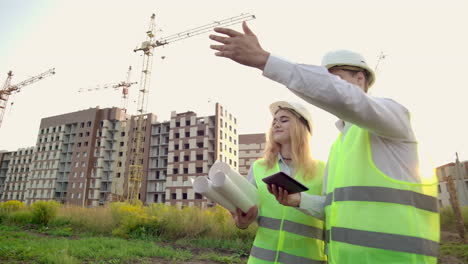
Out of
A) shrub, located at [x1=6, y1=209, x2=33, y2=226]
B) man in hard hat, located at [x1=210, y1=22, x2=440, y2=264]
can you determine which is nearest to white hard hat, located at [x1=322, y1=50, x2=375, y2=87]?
man in hard hat, located at [x1=210, y1=22, x2=440, y2=264]

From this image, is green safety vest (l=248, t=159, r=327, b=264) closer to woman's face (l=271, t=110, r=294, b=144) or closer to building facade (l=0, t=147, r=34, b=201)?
woman's face (l=271, t=110, r=294, b=144)

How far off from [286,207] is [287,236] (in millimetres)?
205

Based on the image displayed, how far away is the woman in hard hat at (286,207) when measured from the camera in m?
1.92

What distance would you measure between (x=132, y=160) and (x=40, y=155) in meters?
33.2

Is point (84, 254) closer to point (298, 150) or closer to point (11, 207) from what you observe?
point (298, 150)

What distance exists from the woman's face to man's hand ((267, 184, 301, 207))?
2.45 feet

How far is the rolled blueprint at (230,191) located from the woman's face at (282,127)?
2.22ft

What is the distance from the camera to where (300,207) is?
69.3 inches

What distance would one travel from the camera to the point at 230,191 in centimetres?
184

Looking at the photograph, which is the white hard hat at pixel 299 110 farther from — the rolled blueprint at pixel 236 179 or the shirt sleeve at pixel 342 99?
the shirt sleeve at pixel 342 99

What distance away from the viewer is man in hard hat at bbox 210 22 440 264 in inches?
44.6

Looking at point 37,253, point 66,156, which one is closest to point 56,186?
point 66,156

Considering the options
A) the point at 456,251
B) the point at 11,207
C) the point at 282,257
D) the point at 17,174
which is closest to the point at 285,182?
the point at 282,257

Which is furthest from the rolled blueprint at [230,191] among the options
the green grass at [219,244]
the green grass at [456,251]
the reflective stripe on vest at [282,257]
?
the green grass at [456,251]
